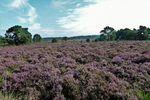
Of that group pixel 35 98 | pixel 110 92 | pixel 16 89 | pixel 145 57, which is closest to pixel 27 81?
pixel 16 89

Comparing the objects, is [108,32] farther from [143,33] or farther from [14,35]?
[14,35]

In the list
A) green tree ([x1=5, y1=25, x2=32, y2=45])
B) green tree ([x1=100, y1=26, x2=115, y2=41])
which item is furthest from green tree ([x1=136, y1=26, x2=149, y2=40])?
green tree ([x1=5, y1=25, x2=32, y2=45])

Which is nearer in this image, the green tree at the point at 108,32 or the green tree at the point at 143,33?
the green tree at the point at 143,33

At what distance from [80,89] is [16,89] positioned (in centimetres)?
303

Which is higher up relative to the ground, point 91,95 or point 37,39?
point 37,39

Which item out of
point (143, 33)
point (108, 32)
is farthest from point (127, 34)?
point (108, 32)

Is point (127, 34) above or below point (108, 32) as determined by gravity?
below

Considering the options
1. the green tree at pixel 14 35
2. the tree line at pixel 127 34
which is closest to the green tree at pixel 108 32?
the tree line at pixel 127 34

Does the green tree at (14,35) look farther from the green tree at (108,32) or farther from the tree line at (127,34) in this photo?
the green tree at (108,32)

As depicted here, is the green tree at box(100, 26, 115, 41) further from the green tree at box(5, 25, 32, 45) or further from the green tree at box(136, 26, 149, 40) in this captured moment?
the green tree at box(5, 25, 32, 45)

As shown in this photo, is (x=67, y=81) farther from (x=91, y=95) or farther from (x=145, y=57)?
(x=145, y=57)

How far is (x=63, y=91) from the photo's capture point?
3488 mm

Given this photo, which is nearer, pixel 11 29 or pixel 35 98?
pixel 35 98

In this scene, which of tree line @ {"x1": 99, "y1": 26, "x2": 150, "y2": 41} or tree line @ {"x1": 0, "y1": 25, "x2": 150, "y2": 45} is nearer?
tree line @ {"x1": 0, "y1": 25, "x2": 150, "y2": 45}
